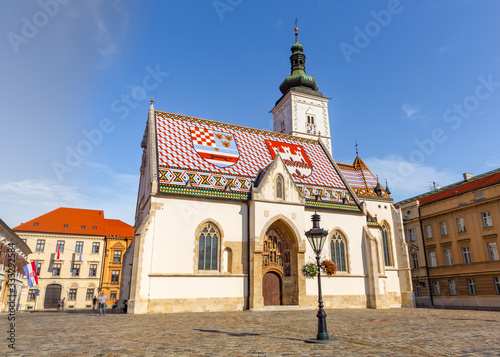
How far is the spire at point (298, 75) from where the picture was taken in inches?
2046

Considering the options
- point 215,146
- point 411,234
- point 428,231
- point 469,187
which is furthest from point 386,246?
point 215,146

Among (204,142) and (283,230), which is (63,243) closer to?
(204,142)

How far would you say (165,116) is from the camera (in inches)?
1115

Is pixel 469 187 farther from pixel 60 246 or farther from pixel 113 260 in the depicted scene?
pixel 60 246

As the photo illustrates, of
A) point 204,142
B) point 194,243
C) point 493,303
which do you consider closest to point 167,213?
point 194,243

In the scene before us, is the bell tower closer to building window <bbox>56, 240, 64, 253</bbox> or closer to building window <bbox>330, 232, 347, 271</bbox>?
building window <bbox>330, 232, 347, 271</bbox>

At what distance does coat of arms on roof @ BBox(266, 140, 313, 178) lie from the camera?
29.5 meters

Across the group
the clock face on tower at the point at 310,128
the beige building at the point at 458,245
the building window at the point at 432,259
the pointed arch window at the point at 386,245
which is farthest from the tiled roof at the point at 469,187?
the clock face on tower at the point at 310,128

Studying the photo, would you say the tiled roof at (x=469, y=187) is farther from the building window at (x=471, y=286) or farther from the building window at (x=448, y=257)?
the building window at (x=471, y=286)

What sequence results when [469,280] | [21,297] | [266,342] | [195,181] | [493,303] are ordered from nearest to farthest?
[266,342] < [195,181] < [493,303] < [469,280] < [21,297]

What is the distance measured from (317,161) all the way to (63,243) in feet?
119

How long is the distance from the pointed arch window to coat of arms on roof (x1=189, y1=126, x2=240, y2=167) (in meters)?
15.5

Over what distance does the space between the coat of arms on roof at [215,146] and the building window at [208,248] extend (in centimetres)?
536

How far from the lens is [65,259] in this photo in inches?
1841
